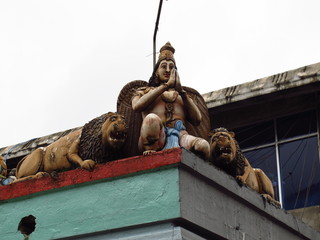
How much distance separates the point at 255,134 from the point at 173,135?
5.18m

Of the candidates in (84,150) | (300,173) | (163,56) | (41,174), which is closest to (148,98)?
(163,56)

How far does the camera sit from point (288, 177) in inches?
518

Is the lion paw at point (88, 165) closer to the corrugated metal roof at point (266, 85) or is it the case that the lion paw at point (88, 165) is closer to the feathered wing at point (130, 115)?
the feathered wing at point (130, 115)

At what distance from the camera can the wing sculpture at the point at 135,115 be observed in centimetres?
918

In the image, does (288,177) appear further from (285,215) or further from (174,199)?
(174,199)

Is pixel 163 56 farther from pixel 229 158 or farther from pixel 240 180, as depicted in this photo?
pixel 240 180

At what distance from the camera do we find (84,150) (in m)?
9.09

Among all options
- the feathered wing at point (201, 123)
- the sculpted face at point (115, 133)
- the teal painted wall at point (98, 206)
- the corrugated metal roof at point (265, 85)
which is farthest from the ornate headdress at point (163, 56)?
the corrugated metal roof at point (265, 85)

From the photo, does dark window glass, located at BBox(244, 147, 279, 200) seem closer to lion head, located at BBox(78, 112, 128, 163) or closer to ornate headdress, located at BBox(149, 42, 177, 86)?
ornate headdress, located at BBox(149, 42, 177, 86)

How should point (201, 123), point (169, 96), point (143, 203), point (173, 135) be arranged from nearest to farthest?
point (143, 203), point (173, 135), point (169, 96), point (201, 123)

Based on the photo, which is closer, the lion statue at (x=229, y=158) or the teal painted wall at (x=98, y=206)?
the teal painted wall at (x=98, y=206)

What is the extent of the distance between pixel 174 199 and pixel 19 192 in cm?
207

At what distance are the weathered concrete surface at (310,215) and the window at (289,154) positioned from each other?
28cm

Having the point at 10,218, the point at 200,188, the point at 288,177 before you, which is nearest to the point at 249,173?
the point at 200,188
